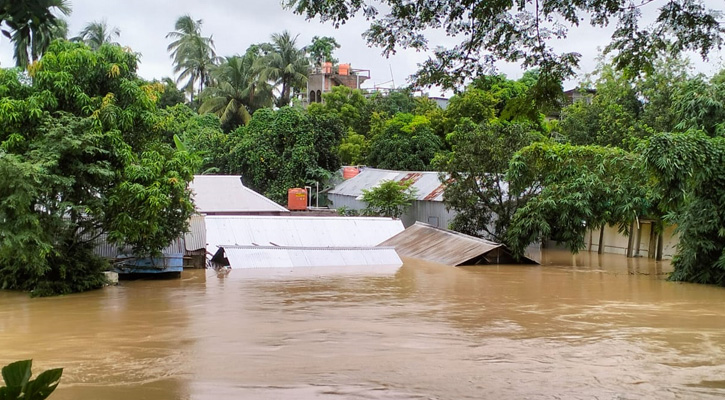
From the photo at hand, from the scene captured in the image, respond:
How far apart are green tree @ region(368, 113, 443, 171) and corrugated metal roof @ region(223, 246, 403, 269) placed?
1270 cm

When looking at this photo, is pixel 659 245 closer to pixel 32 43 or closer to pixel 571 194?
pixel 571 194

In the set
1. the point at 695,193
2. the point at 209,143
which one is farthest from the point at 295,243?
the point at 209,143

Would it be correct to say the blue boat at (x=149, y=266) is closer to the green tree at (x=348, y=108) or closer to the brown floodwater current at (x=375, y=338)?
the brown floodwater current at (x=375, y=338)

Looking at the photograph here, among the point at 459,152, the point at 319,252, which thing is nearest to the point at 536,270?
the point at 459,152

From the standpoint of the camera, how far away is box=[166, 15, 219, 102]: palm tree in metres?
42.9

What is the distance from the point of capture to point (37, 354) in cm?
945

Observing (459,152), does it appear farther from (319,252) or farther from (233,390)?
(233,390)

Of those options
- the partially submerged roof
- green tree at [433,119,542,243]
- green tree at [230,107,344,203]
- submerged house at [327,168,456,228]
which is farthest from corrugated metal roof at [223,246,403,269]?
green tree at [230,107,344,203]

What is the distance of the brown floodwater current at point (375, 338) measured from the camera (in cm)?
767

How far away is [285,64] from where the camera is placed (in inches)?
1693

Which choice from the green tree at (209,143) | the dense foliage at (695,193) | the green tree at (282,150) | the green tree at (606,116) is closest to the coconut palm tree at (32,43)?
the dense foliage at (695,193)

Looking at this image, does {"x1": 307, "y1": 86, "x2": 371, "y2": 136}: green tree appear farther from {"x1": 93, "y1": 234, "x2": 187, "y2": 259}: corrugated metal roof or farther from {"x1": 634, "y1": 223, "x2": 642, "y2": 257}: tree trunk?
{"x1": 93, "y1": 234, "x2": 187, "y2": 259}: corrugated metal roof

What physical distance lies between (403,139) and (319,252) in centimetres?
1487

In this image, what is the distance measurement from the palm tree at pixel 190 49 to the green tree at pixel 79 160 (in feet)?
91.6
